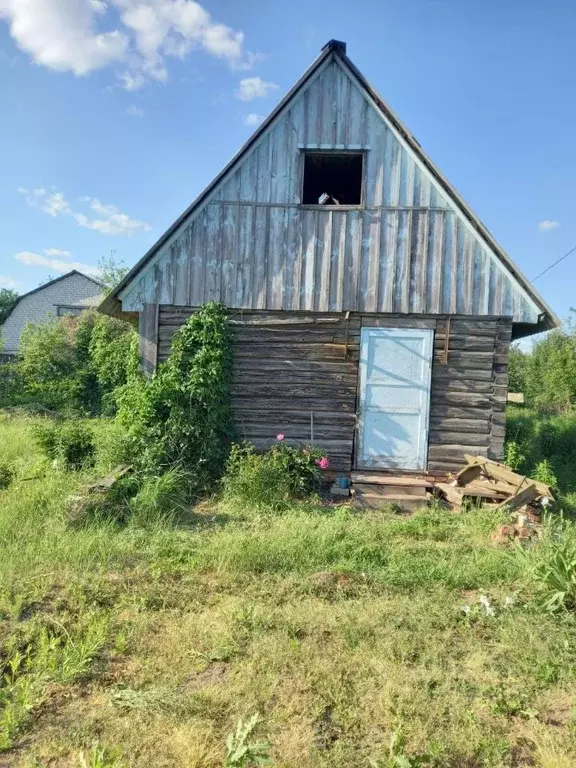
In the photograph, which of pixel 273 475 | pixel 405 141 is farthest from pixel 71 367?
pixel 405 141

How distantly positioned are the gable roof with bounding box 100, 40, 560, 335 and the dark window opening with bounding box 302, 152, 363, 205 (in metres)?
0.83

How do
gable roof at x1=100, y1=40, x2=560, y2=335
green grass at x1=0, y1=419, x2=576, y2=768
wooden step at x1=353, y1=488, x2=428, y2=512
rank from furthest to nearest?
gable roof at x1=100, y1=40, x2=560, y2=335, wooden step at x1=353, y1=488, x2=428, y2=512, green grass at x1=0, y1=419, x2=576, y2=768

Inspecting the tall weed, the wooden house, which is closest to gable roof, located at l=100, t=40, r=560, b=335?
the wooden house

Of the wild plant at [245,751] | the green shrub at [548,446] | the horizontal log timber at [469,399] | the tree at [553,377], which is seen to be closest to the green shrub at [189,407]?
the horizontal log timber at [469,399]

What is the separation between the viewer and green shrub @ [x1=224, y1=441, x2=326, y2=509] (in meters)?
7.47

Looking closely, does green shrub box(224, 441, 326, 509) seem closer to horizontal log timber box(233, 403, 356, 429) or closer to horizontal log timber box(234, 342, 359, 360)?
horizontal log timber box(233, 403, 356, 429)

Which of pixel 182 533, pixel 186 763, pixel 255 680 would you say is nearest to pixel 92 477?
pixel 182 533

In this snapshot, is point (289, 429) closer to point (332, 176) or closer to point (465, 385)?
point (465, 385)

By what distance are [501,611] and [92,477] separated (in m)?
5.64

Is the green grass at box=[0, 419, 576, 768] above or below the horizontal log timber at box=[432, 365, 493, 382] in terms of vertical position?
below

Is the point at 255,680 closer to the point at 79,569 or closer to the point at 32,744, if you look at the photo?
the point at 32,744

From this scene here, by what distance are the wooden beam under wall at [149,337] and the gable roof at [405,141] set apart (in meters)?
0.64

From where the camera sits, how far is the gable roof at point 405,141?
8.38 m

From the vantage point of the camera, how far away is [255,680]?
3.36 m
